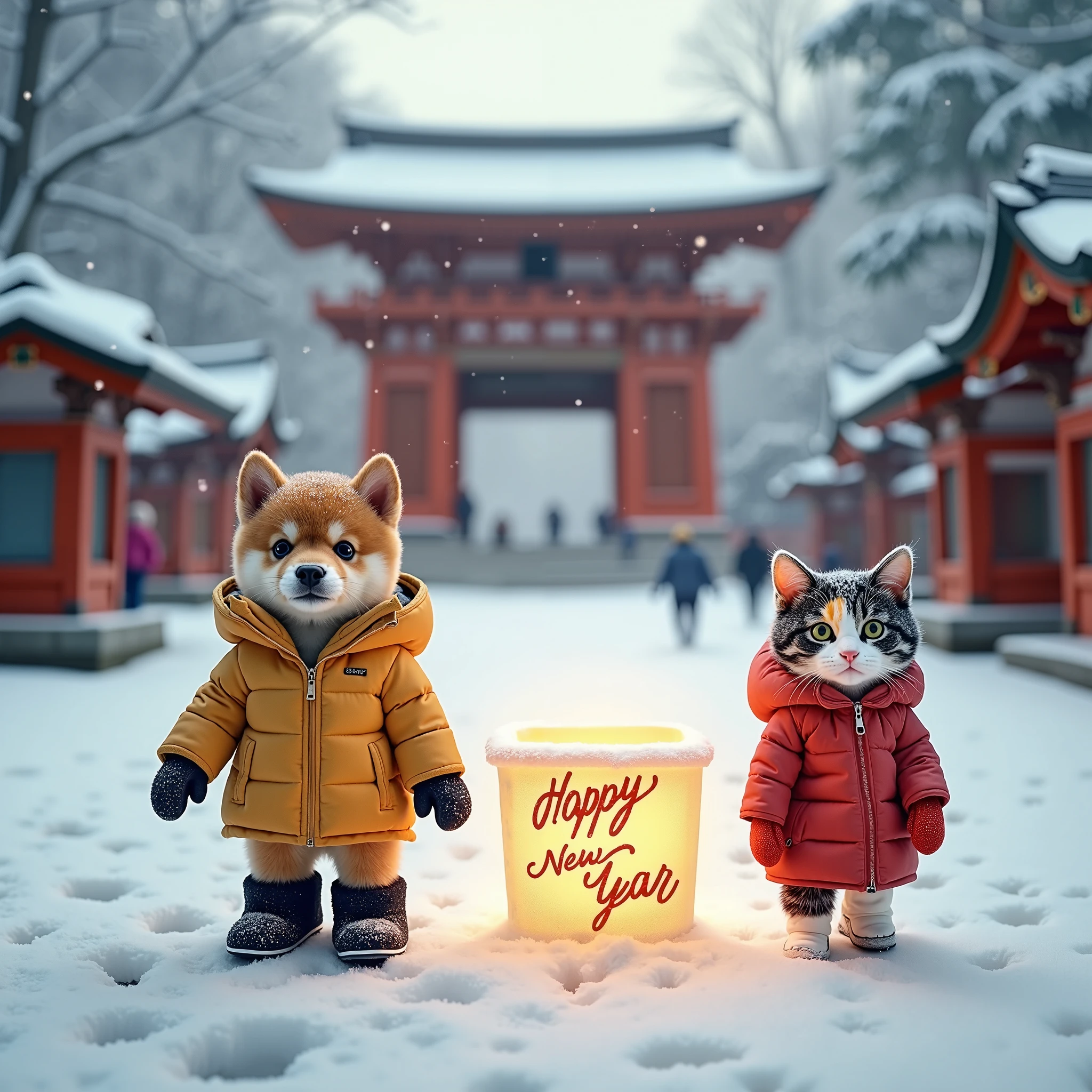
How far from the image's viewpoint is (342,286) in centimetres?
2967

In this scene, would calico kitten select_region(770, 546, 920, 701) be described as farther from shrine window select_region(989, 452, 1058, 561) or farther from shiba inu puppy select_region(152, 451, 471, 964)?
shrine window select_region(989, 452, 1058, 561)

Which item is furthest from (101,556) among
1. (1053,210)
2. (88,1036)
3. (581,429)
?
(581,429)

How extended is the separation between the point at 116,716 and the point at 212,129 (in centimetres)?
2476

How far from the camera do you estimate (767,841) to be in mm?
1916

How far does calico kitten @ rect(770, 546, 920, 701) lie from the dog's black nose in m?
1.04

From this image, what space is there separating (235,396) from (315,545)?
30.0ft

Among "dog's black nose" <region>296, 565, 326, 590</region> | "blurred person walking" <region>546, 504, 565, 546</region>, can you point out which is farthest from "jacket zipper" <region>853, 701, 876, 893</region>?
"blurred person walking" <region>546, 504, 565, 546</region>

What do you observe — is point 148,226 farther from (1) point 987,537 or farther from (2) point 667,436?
(1) point 987,537

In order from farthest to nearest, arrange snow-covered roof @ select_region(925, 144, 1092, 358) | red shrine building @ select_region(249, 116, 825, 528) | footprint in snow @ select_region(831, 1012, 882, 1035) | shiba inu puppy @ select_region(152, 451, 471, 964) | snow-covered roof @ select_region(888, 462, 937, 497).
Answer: red shrine building @ select_region(249, 116, 825, 528)
snow-covered roof @ select_region(888, 462, 937, 497)
snow-covered roof @ select_region(925, 144, 1092, 358)
shiba inu puppy @ select_region(152, 451, 471, 964)
footprint in snow @ select_region(831, 1012, 882, 1035)

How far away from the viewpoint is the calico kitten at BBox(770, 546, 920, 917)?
1.96 metres

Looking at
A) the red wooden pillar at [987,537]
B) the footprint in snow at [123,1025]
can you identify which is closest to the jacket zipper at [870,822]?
the footprint in snow at [123,1025]

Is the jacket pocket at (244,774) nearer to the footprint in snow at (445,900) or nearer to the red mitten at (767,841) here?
the footprint in snow at (445,900)

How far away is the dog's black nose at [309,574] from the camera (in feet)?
6.34

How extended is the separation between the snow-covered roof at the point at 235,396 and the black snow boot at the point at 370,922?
8.71m
